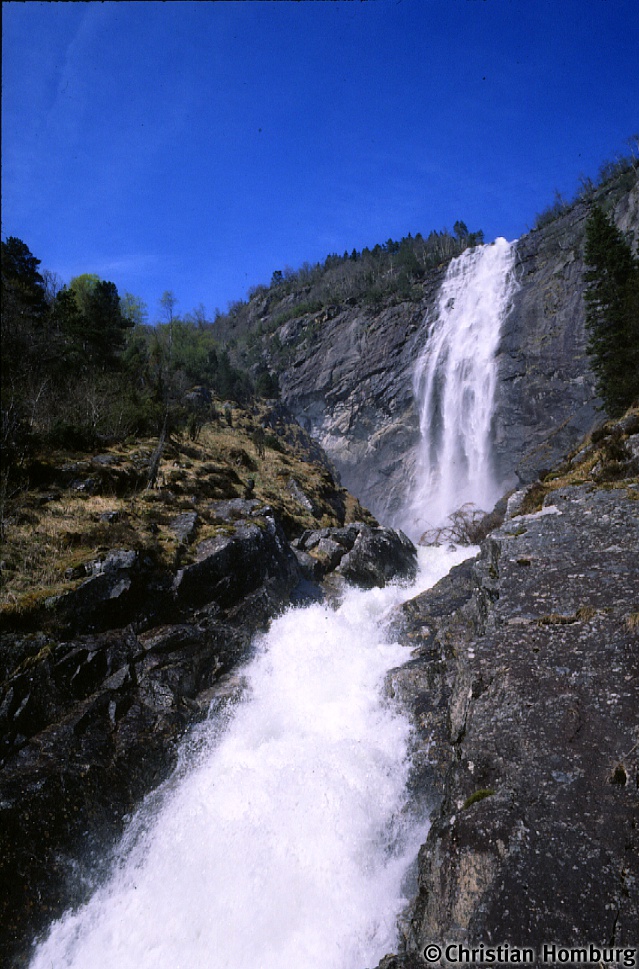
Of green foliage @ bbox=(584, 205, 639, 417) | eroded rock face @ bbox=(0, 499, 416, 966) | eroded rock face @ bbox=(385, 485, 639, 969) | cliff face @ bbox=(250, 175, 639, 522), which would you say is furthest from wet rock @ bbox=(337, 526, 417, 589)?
cliff face @ bbox=(250, 175, 639, 522)

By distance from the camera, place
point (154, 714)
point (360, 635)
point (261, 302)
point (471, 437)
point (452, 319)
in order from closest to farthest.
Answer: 1. point (154, 714)
2. point (360, 635)
3. point (471, 437)
4. point (452, 319)
5. point (261, 302)

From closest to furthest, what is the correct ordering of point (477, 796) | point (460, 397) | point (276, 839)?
point (477, 796) → point (276, 839) → point (460, 397)

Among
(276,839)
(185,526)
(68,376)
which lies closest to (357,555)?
(185,526)

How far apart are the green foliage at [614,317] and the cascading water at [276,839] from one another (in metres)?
17.6

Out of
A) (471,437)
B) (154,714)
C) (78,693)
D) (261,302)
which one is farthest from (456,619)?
(261,302)

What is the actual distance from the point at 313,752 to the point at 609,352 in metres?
23.3

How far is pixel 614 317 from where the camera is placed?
22609mm

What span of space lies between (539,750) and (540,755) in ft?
0.22

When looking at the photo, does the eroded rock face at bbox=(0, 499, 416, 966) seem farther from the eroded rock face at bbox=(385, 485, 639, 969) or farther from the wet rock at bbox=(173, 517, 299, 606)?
the eroded rock face at bbox=(385, 485, 639, 969)

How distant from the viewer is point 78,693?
862cm

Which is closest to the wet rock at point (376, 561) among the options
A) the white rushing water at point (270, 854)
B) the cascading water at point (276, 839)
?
the cascading water at point (276, 839)

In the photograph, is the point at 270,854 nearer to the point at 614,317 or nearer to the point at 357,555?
the point at 357,555

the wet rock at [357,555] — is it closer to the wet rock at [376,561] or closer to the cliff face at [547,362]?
the wet rock at [376,561]

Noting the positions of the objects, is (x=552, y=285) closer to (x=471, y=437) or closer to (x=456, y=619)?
(x=471, y=437)
